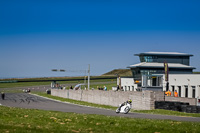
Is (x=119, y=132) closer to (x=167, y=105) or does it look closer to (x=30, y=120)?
(x=30, y=120)

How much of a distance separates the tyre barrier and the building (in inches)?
713

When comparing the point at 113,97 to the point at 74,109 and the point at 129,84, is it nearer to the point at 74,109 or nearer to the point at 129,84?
the point at 74,109

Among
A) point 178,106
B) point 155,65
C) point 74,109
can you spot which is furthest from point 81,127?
point 155,65

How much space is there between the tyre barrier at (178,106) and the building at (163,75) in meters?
18.1

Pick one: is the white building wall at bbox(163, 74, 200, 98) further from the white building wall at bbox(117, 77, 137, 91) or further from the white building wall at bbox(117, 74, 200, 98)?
the white building wall at bbox(117, 77, 137, 91)

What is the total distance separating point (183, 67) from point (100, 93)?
30739mm

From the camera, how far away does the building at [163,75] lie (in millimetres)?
57844

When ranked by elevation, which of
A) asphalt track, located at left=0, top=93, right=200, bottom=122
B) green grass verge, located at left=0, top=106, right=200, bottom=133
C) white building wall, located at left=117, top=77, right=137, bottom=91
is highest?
white building wall, located at left=117, top=77, right=137, bottom=91

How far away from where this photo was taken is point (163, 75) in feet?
218

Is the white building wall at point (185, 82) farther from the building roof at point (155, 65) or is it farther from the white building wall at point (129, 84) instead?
the building roof at point (155, 65)

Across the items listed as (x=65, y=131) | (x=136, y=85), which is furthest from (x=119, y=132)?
(x=136, y=85)

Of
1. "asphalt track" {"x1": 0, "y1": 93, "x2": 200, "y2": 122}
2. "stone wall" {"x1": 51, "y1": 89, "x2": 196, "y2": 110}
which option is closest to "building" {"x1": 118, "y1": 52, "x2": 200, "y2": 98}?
"stone wall" {"x1": 51, "y1": 89, "x2": 196, "y2": 110}

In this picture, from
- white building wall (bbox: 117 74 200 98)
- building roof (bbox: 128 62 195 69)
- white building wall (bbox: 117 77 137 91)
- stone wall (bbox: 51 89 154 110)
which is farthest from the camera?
building roof (bbox: 128 62 195 69)

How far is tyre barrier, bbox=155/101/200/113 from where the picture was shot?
103ft
